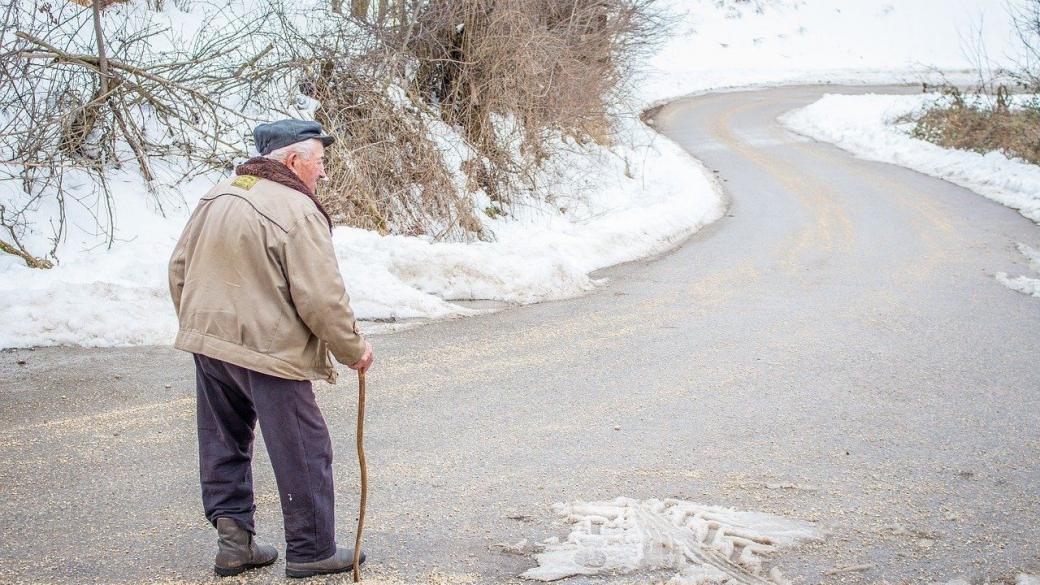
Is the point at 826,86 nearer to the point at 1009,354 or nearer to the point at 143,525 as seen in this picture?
the point at 1009,354

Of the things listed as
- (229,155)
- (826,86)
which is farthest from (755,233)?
(826,86)

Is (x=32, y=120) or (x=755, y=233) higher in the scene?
(x=32, y=120)

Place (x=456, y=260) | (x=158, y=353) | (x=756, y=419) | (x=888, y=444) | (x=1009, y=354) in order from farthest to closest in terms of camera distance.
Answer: (x=456, y=260) < (x=1009, y=354) < (x=158, y=353) < (x=756, y=419) < (x=888, y=444)

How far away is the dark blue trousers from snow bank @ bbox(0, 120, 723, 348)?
3.85 m

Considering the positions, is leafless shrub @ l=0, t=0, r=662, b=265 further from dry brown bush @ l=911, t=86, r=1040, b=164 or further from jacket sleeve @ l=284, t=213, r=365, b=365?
dry brown bush @ l=911, t=86, r=1040, b=164

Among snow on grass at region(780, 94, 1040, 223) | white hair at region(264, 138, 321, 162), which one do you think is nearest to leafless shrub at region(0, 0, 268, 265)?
white hair at region(264, 138, 321, 162)

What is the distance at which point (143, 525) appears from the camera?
4305mm

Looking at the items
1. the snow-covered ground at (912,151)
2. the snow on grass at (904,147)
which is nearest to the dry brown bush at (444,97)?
the snow-covered ground at (912,151)

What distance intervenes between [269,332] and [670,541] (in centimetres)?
207

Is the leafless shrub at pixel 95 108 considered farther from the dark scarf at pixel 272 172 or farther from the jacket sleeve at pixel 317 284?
the jacket sleeve at pixel 317 284

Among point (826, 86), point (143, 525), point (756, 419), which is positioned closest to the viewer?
point (143, 525)

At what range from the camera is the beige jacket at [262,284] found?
355cm

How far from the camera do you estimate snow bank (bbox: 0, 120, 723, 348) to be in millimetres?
7312

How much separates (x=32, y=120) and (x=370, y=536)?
25.0 ft
